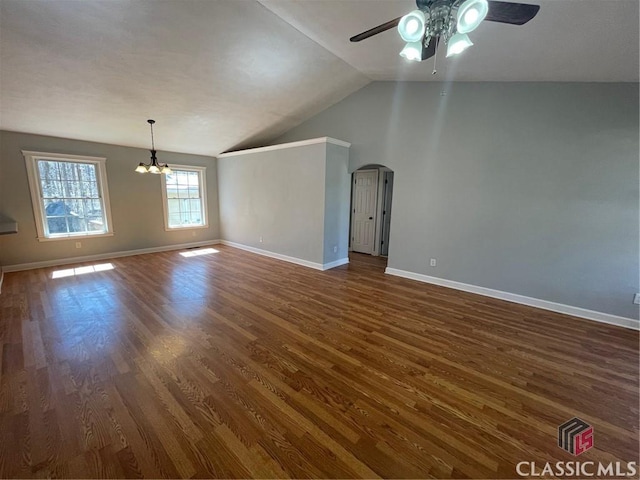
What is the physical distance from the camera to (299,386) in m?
2.04

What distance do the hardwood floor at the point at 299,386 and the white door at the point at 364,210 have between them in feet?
10.1

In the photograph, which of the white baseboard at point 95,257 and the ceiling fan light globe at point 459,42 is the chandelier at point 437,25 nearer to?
the ceiling fan light globe at point 459,42

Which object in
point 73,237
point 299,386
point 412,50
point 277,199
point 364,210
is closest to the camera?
point 412,50

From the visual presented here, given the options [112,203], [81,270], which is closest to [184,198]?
[112,203]

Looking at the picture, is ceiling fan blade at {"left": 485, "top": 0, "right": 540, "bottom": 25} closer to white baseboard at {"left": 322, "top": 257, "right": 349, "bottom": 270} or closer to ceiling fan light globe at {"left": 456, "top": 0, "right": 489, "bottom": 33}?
ceiling fan light globe at {"left": 456, "top": 0, "right": 489, "bottom": 33}

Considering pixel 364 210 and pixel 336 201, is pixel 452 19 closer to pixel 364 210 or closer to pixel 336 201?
pixel 336 201

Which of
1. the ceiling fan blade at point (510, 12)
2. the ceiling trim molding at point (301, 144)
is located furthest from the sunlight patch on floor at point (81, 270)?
the ceiling fan blade at point (510, 12)

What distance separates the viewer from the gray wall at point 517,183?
3078 mm

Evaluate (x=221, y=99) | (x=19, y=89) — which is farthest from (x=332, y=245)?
(x=19, y=89)

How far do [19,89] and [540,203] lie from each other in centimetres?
722

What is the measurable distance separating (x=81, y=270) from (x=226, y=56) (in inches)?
185

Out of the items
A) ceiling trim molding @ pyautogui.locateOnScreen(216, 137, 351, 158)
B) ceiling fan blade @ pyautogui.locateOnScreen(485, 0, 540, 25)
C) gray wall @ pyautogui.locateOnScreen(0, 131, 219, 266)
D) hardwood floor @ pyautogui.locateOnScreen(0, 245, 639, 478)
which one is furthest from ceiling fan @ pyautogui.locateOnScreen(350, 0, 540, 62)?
gray wall @ pyautogui.locateOnScreen(0, 131, 219, 266)

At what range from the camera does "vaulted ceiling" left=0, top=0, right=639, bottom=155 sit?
8.09ft

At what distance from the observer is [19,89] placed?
348cm
